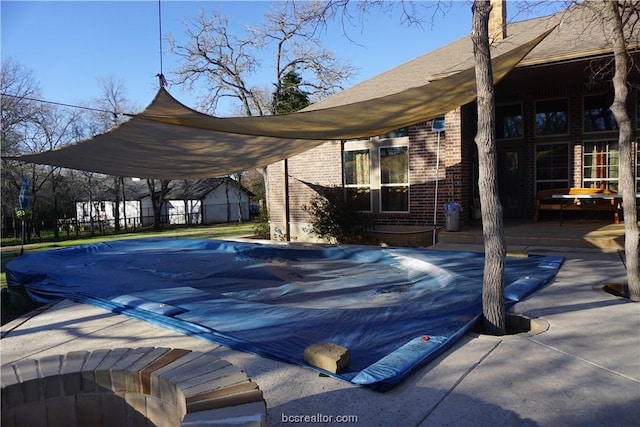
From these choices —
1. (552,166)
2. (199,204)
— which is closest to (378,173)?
(552,166)

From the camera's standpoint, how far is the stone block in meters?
2.70

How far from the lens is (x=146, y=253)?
9836 millimetres

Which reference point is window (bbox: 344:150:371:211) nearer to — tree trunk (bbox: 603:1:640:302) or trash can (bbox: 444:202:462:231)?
trash can (bbox: 444:202:462:231)

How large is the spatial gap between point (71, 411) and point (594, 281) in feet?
17.3

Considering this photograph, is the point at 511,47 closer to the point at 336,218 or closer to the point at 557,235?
the point at 557,235

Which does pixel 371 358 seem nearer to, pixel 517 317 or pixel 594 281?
pixel 517 317

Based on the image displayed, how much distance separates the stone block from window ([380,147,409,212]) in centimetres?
734

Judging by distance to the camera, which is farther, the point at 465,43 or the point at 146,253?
the point at 465,43

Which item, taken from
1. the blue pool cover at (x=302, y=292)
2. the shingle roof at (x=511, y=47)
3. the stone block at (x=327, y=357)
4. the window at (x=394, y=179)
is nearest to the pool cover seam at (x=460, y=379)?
the blue pool cover at (x=302, y=292)

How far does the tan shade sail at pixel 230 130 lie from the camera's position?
476 cm

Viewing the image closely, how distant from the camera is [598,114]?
9.63m

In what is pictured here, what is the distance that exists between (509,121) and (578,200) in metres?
2.61

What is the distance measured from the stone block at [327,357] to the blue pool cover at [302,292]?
65mm

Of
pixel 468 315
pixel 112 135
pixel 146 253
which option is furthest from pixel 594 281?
pixel 146 253
